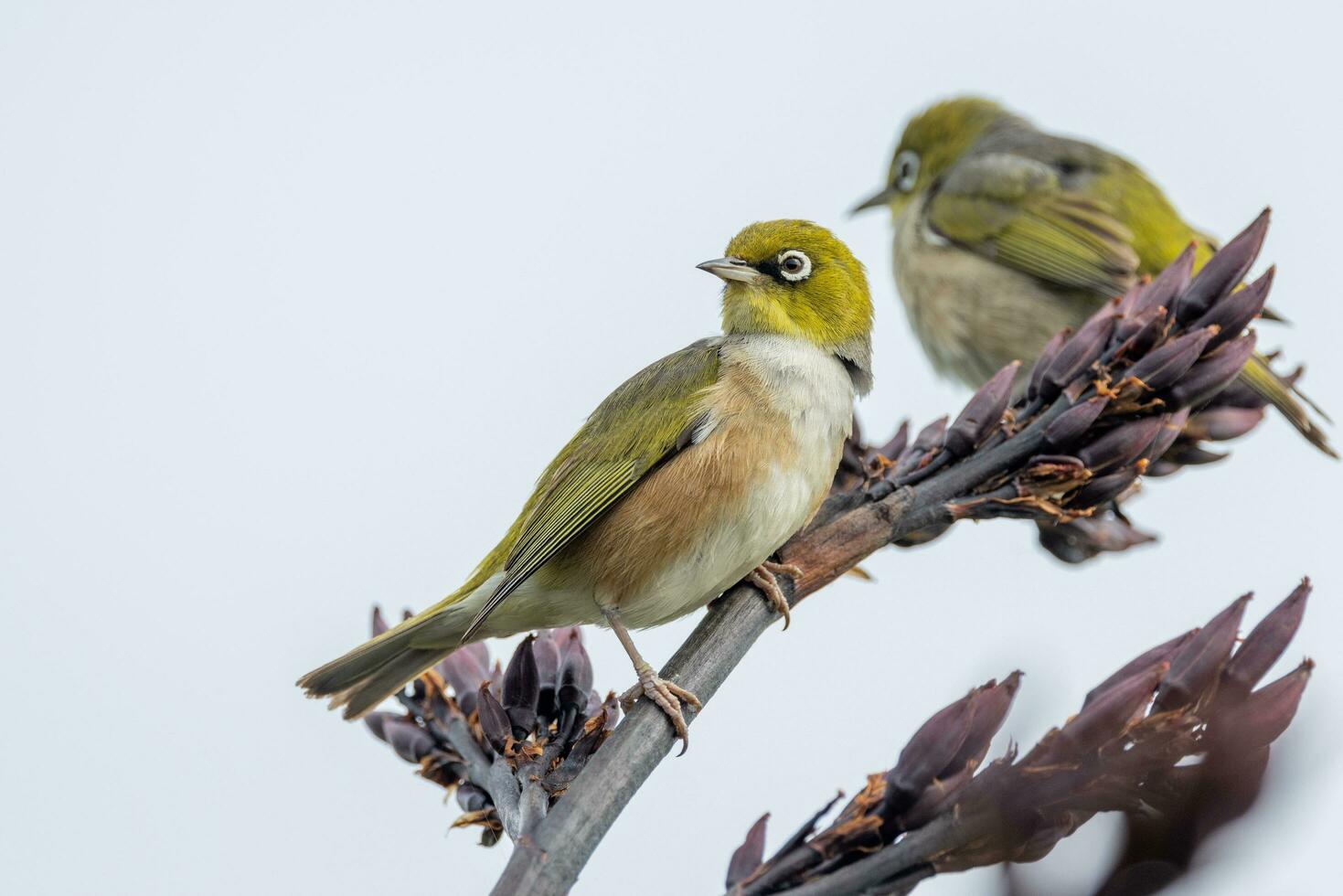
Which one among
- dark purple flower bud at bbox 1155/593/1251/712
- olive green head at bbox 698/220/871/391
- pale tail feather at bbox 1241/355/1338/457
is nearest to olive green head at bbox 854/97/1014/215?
pale tail feather at bbox 1241/355/1338/457

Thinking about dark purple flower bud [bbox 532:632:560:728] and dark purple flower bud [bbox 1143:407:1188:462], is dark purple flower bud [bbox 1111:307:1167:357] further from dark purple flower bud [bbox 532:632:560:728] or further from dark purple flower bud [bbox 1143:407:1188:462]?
dark purple flower bud [bbox 532:632:560:728]

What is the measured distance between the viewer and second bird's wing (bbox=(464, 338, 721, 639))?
15.1ft

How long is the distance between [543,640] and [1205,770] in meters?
2.31

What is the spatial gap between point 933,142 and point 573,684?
329 inches

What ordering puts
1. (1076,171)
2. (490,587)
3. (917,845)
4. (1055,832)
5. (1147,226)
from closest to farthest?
(1055,832)
(917,845)
(490,587)
(1147,226)
(1076,171)

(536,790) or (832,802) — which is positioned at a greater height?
(536,790)

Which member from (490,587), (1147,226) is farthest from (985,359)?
(490,587)

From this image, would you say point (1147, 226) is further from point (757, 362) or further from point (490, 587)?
point (490, 587)

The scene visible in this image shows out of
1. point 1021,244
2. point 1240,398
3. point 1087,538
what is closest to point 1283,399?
point 1240,398

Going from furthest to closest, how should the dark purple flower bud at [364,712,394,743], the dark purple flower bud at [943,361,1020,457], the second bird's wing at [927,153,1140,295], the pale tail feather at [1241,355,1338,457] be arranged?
the second bird's wing at [927,153,1140,295], the pale tail feather at [1241,355,1338,457], the dark purple flower bud at [943,361,1020,457], the dark purple flower bud at [364,712,394,743]

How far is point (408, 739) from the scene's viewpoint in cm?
372

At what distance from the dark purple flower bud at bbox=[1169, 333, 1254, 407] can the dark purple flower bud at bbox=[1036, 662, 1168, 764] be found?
5.47 ft

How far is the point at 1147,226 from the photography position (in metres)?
8.77

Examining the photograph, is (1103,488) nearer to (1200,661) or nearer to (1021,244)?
(1200,661)
